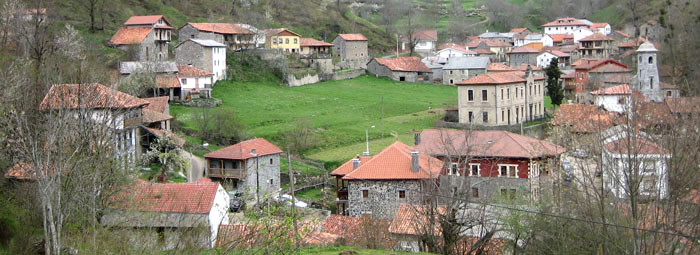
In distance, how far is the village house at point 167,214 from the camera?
13.9 metres

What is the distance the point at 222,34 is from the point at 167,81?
48.4 ft

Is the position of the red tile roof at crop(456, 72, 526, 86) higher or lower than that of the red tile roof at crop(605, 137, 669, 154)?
higher

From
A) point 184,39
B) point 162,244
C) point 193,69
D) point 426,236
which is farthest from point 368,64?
point 162,244

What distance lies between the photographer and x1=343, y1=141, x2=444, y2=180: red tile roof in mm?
30938

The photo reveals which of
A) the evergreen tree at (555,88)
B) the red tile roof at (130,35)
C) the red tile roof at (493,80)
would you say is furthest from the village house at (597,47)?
the red tile roof at (130,35)

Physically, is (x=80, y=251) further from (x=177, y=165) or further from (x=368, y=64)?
(x=368, y=64)

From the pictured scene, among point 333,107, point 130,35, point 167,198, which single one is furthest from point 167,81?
point 167,198

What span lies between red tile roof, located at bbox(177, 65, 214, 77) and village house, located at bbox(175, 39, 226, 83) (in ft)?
Answer: 6.83

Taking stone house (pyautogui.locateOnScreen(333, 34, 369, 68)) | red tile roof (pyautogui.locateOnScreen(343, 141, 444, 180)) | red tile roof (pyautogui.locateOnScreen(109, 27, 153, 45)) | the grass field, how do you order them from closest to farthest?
red tile roof (pyautogui.locateOnScreen(343, 141, 444, 180)) < the grass field < red tile roof (pyautogui.locateOnScreen(109, 27, 153, 45)) < stone house (pyautogui.locateOnScreen(333, 34, 369, 68))

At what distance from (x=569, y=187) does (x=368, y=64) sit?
188 feet

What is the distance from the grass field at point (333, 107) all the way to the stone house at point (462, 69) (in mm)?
2444

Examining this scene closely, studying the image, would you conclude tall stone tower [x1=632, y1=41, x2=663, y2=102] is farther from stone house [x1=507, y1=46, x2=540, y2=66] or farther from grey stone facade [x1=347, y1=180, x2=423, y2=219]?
grey stone facade [x1=347, y1=180, x2=423, y2=219]

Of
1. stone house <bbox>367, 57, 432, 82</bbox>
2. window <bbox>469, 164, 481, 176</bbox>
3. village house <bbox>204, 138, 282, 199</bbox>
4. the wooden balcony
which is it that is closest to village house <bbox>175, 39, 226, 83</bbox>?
stone house <bbox>367, 57, 432, 82</bbox>

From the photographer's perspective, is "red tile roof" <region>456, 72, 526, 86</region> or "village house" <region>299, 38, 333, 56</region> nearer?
"red tile roof" <region>456, 72, 526, 86</region>
